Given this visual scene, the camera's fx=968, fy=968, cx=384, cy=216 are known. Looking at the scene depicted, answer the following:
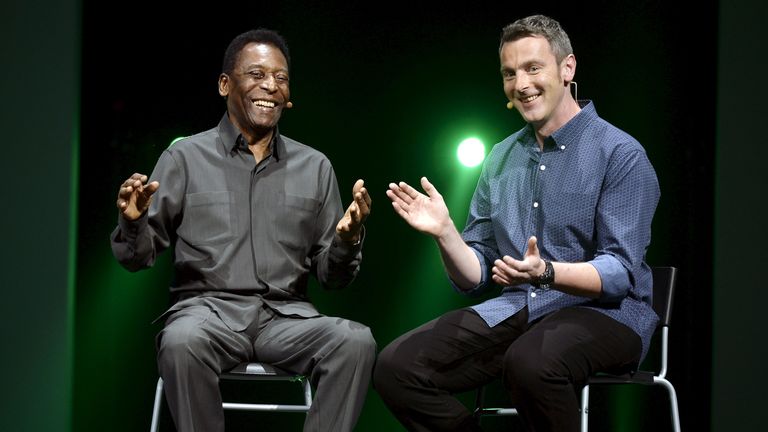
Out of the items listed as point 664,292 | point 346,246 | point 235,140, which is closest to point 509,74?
point 346,246

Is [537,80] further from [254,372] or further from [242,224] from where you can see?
[254,372]

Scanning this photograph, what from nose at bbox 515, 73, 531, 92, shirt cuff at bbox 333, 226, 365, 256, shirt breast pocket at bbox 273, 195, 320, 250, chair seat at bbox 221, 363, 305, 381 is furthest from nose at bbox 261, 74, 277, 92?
chair seat at bbox 221, 363, 305, 381

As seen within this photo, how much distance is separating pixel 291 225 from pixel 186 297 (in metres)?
0.41

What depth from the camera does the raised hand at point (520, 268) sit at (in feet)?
8.04

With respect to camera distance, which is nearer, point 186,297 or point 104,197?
point 186,297

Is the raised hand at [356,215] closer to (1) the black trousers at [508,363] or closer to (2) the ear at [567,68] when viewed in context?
(1) the black trousers at [508,363]

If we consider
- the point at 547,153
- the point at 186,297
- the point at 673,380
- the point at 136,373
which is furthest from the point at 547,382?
the point at 136,373

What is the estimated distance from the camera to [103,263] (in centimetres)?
380

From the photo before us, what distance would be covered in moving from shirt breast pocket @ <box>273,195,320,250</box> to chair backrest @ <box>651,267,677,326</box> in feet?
3.72

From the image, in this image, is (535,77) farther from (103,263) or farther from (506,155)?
(103,263)

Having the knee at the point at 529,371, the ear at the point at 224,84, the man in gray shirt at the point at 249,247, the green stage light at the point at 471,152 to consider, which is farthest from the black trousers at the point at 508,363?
the green stage light at the point at 471,152

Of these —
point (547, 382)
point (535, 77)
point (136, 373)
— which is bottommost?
point (136, 373)

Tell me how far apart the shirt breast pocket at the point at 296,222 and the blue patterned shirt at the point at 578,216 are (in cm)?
55

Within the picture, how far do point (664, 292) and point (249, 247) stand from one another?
1323 mm
